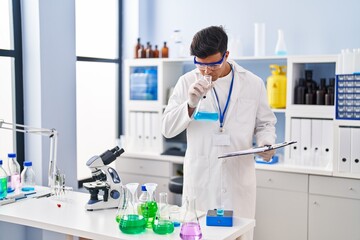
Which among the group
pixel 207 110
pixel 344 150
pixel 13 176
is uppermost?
pixel 207 110

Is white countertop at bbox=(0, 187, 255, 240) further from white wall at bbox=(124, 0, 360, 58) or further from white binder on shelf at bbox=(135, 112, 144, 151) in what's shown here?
white wall at bbox=(124, 0, 360, 58)

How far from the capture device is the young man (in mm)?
2664

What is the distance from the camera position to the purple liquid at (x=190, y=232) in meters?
2.00

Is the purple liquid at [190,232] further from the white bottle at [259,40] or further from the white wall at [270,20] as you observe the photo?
the white wall at [270,20]

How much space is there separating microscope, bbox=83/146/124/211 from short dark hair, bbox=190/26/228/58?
2.15 ft

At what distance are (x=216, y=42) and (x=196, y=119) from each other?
0.46 meters

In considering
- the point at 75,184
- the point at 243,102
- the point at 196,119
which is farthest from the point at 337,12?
the point at 75,184

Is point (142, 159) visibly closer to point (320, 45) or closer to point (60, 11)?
point (60, 11)

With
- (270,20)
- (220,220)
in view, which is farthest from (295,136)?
(220,220)

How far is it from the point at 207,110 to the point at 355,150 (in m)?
1.28

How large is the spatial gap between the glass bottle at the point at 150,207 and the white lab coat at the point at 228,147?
1.64ft

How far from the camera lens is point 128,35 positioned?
15.3 feet

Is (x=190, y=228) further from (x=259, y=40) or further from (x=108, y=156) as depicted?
(x=259, y=40)

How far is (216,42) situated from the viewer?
244 cm
